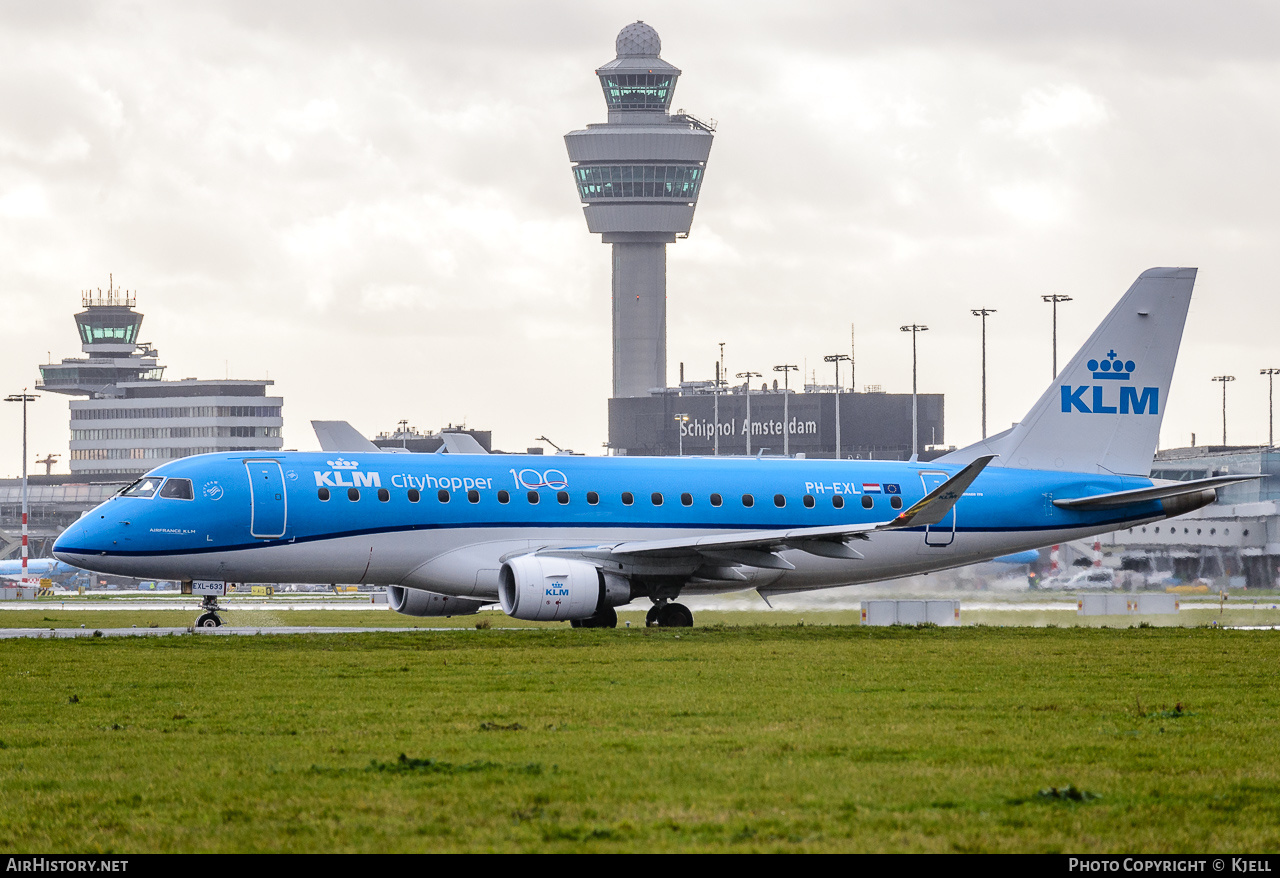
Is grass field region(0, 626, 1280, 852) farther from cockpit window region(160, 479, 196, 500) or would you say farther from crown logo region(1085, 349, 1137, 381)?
crown logo region(1085, 349, 1137, 381)

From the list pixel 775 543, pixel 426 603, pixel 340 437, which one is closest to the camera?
pixel 775 543

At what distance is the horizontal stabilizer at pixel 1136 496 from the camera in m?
36.5

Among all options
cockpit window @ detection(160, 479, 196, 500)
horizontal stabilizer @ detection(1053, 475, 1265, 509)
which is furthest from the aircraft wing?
cockpit window @ detection(160, 479, 196, 500)

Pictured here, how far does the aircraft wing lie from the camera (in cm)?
3259

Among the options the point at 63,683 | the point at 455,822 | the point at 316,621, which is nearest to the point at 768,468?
the point at 316,621

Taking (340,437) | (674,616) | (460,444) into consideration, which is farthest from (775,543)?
(340,437)

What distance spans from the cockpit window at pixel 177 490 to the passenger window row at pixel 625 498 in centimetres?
259

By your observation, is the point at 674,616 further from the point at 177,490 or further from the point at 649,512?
the point at 177,490

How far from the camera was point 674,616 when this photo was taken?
1398 inches

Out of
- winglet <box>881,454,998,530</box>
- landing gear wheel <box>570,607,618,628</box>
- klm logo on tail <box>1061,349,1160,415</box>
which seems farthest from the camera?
klm logo on tail <box>1061,349,1160,415</box>

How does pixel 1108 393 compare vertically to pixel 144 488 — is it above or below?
above

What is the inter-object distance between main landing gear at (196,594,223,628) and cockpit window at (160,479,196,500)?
2.74m

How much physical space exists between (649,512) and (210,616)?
387 inches

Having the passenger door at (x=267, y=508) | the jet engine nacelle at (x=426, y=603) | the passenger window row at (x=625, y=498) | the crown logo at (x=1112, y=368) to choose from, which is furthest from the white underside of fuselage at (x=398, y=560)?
the crown logo at (x=1112, y=368)
